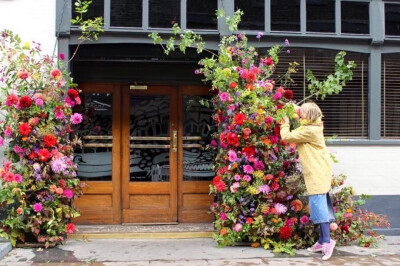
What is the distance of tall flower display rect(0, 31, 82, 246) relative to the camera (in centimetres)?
592

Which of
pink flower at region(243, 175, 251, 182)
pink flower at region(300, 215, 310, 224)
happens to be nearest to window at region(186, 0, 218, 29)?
pink flower at region(243, 175, 251, 182)

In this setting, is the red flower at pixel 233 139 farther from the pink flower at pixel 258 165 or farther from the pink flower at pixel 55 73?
the pink flower at pixel 55 73

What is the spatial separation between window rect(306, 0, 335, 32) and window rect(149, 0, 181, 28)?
1.80 metres

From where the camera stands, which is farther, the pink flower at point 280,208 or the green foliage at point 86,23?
the green foliage at point 86,23

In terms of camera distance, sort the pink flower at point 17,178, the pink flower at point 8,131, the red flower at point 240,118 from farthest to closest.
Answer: the red flower at point 240,118 → the pink flower at point 8,131 → the pink flower at point 17,178

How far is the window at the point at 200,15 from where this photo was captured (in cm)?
682

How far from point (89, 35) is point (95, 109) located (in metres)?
1.27

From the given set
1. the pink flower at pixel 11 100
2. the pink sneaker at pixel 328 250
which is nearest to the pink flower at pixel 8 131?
the pink flower at pixel 11 100

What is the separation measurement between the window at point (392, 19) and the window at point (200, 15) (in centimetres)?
245

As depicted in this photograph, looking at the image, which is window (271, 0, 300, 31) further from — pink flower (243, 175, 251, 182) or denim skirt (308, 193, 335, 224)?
denim skirt (308, 193, 335, 224)

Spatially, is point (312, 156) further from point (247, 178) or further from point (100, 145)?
point (100, 145)

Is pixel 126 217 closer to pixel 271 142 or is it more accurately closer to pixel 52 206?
pixel 52 206

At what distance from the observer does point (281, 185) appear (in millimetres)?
6160

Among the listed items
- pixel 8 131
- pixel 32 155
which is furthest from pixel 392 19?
pixel 8 131
